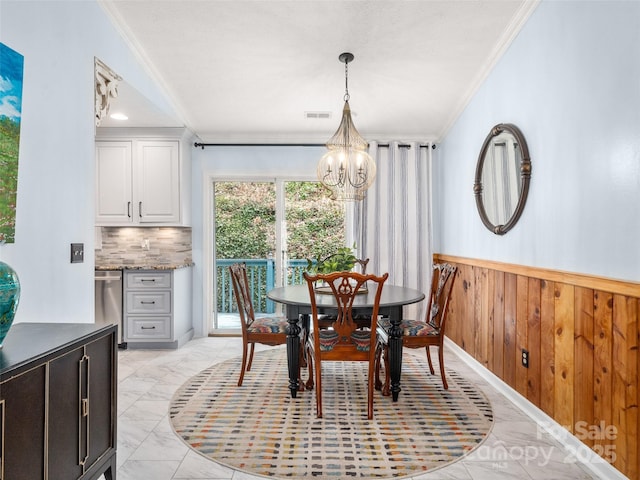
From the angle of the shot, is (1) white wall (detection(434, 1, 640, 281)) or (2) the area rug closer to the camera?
(1) white wall (detection(434, 1, 640, 281))

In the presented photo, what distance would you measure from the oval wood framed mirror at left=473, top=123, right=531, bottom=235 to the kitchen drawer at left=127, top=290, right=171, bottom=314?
327cm

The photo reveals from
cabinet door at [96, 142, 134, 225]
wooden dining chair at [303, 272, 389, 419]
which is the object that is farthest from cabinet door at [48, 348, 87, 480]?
cabinet door at [96, 142, 134, 225]

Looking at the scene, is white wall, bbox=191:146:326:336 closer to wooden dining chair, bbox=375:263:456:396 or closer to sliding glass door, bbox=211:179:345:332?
sliding glass door, bbox=211:179:345:332

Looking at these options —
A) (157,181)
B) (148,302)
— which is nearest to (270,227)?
(157,181)

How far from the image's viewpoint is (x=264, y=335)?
3.17 m

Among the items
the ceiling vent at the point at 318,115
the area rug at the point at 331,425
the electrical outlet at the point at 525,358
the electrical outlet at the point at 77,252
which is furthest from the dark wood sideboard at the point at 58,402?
the ceiling vent at the point at 318,115

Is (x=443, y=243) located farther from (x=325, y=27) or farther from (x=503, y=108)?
(x=325, y=27)

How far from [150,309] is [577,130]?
13.4ft

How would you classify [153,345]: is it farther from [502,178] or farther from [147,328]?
[502,178]

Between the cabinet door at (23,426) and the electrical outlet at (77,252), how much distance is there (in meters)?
1.02

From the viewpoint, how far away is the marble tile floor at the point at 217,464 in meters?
1.99

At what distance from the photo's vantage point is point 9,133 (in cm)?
165

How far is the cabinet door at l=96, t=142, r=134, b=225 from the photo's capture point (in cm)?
452

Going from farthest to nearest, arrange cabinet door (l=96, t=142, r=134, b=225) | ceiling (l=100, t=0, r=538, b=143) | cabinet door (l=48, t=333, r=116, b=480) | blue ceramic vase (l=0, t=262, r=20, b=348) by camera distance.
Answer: cabinet door (l=96, t=142, r=134, b=225) < ceiling (l=100, t=0, r=538, b=143) < cabinet door (l=48, t=333, r=116, b=480) < blue ceramic vase (l=0, t=262, r=20, b=348)
